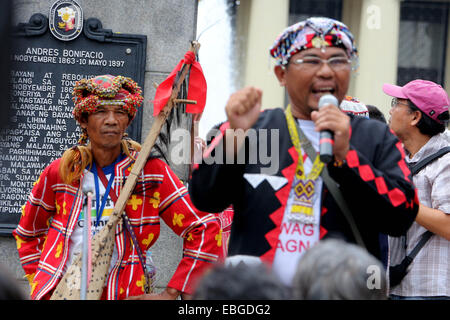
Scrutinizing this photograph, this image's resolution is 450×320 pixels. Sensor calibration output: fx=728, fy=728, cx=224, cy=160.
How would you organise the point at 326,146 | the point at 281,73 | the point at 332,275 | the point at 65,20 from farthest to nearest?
the point at 65,20, the point at 281,73, the point at 326,146, the point at 332,275

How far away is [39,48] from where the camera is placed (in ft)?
20.4

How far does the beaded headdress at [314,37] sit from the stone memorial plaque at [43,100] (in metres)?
3.17

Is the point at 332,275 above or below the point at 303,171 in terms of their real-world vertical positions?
below

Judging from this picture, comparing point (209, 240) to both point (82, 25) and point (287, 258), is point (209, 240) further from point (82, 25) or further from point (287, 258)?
point (82, 25)

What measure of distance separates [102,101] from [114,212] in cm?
70

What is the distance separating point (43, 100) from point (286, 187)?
12.1ft

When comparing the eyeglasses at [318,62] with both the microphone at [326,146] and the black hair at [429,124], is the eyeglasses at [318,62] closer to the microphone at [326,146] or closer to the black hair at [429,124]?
the microphone at [326,146]

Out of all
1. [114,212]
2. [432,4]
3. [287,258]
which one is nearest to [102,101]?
[114,212]

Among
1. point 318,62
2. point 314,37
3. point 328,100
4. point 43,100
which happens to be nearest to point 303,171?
point 328,100

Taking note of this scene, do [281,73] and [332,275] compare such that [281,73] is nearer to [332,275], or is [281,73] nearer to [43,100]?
[332,275]

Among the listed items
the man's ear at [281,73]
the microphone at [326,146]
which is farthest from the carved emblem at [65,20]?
the microphone at [326,146]

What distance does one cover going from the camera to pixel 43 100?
6199 mm

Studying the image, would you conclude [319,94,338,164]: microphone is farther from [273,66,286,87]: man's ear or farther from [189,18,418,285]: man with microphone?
[273,66,286,87]: man's ear

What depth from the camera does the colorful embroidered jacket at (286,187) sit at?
2900mm
